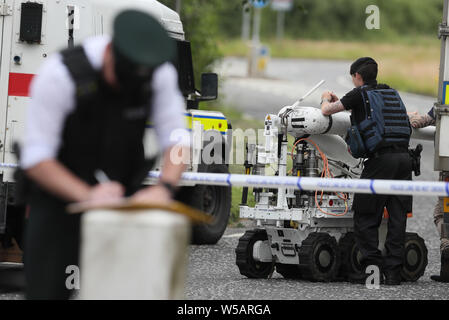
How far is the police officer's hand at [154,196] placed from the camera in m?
3.97

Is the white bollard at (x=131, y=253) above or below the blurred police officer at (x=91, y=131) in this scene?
below

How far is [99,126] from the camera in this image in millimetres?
4242

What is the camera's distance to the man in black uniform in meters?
9.30

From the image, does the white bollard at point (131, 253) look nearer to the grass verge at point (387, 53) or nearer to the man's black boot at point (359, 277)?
the man's black boot at point (359, 277)

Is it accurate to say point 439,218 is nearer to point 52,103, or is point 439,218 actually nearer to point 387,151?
point 387,151

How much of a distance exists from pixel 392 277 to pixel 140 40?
19.4 ft

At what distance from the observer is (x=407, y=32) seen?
250 ft

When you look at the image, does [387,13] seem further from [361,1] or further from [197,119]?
[197,119]

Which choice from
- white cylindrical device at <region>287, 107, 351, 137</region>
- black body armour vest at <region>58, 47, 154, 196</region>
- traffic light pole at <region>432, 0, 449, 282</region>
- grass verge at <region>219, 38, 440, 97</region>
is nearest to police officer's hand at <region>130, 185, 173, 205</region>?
black body armour vest at <region>58, 47, 154, 196</region>

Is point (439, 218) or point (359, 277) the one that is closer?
point (359, 277)

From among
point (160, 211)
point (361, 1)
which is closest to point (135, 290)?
point (160, 211)

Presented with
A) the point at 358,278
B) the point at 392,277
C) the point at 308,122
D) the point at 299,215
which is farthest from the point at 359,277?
the point at 308,122

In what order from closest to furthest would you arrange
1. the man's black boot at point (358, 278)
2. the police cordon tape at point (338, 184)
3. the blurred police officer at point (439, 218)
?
the police cordon tape at point (338, 184), the man's black boot at point (358, 278), the blurred police officer at point (439, 218)

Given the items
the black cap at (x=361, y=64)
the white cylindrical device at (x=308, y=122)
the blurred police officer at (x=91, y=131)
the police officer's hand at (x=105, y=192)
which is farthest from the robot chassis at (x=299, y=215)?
the police officer's hand at (x=105, y=192)
